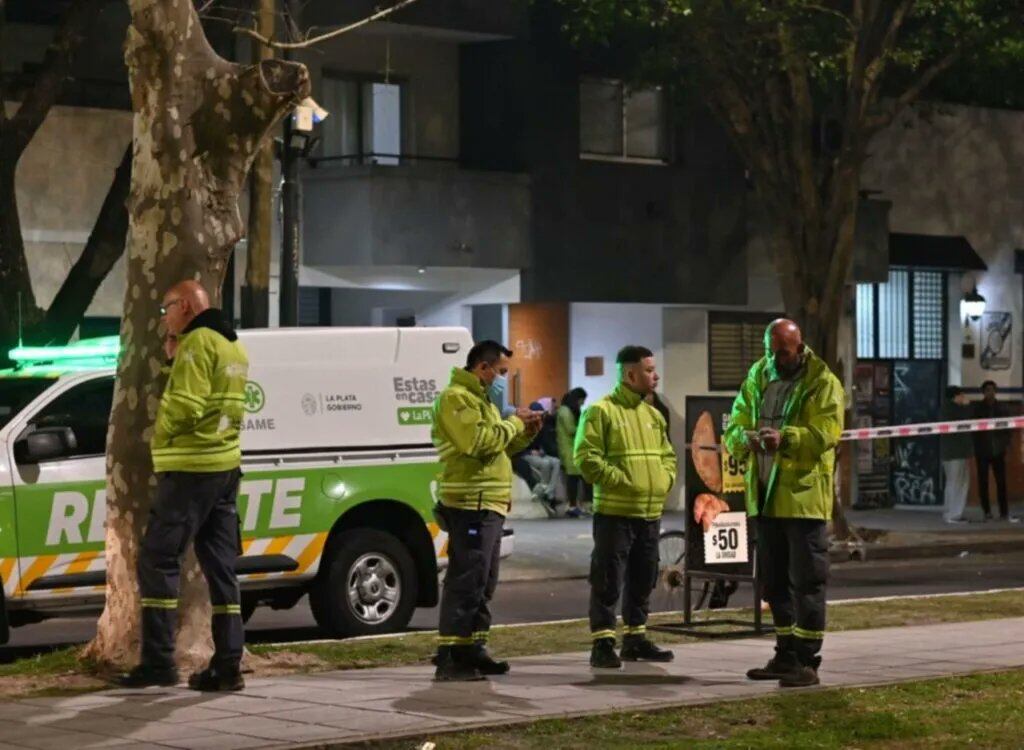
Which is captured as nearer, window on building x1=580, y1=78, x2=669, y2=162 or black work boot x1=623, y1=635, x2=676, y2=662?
black work boot x1=623, y1=635, x2=676, y2=662

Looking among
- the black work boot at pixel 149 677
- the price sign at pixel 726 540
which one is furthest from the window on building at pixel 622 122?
the black work boot at pixel 149 677

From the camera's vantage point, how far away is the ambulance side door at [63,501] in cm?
1354

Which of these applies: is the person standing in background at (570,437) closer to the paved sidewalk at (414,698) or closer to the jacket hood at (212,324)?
the paved sidewalk at (414,698)

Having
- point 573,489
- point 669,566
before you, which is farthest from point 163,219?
point 573,489

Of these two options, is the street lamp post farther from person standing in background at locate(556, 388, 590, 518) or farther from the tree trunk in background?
person standing in background at locate(556, 388, 590, 518)

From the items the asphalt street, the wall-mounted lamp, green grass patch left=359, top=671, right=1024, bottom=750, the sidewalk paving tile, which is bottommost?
the asphalt street

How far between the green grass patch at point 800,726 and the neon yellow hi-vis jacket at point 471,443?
193 centimetres

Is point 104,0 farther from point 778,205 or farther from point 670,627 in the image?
point 670,627

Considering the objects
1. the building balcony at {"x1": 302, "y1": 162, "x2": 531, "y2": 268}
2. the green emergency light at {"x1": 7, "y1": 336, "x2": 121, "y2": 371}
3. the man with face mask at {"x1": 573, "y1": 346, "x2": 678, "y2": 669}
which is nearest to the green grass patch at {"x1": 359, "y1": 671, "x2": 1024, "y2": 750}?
the man with face mask at {"x1": 573, "y1": 346, "x2": 678, "y2": 669}

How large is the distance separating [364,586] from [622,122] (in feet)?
50.9

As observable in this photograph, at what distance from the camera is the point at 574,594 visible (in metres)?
19.3

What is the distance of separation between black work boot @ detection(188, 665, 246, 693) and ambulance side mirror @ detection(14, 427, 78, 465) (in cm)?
303

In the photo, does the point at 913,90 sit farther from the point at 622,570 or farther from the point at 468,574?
the point at 468,574

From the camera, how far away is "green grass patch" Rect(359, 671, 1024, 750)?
9.40 metres
